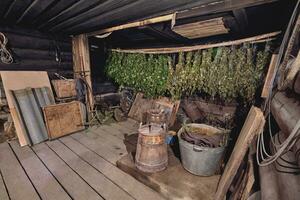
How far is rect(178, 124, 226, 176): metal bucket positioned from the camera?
2.10 meters

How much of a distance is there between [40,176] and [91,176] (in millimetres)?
696

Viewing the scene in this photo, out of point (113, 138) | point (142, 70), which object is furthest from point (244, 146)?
point (142, 70)

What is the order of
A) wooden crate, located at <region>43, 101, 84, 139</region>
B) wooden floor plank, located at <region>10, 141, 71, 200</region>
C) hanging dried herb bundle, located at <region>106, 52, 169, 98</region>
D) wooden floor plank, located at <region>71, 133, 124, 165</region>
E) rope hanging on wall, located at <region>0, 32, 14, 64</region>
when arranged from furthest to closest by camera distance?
hanging dried herb bundle, located at <region>106, 52, 169, 98</region> → wooden crate, located at <region>43, 101, 84, 139</region> → rope hanging on wall, located at <region>0, 32, 14, 64</region> → wooden floor plank, located at <region>71, 133, 124, 165</region> → wooden floor plank, located at <region>10, 141, 71, 200</region>

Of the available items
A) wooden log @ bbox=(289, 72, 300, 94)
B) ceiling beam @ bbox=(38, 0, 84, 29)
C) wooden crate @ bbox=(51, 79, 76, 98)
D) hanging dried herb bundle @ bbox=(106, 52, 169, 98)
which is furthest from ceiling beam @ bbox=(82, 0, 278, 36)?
wooden crate @ bbox=(51, 79, 76, 98)

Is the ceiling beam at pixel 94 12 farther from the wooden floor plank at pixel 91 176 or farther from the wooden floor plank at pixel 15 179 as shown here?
the wooden floor plank at pixel 15 179

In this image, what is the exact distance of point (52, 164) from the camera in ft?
8.50

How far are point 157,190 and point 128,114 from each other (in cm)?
288

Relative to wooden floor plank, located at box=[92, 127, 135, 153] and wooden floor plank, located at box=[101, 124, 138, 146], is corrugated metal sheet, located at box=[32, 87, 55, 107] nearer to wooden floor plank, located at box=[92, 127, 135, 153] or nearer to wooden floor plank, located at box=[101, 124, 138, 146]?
wooden floor plank, located at box=[92, 127, 135, 153]

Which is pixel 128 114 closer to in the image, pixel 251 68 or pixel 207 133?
pixel 207 133

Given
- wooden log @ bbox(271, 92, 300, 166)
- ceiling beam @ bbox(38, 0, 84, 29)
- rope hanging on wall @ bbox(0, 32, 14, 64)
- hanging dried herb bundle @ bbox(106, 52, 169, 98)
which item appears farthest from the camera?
hanging dried herb bundle @ bbox(106, 52, 169, 98)

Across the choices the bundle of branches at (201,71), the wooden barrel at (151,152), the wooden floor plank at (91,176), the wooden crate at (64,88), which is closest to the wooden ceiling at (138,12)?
the bundle of branches at (201,71)

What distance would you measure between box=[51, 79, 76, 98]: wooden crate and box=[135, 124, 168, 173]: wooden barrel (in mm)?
2417

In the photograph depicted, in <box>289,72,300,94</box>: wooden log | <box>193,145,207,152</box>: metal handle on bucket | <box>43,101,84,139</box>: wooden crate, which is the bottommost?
<box>43,101,84,139</box>: wooden crate

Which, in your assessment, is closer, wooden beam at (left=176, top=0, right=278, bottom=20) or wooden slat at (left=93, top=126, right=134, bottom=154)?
wooden beam at (left=176, top=0, right=278, bottom=20)
